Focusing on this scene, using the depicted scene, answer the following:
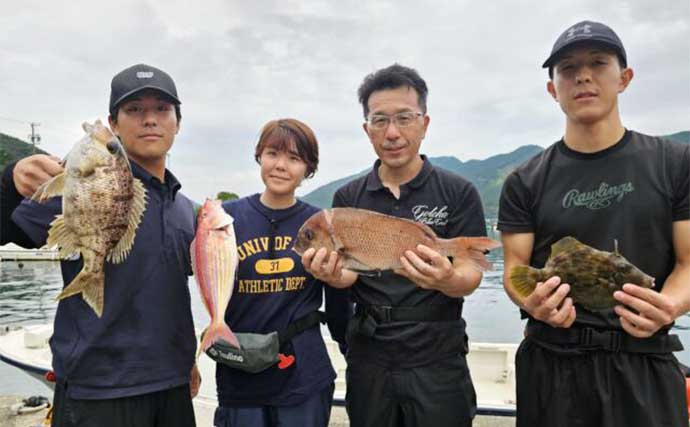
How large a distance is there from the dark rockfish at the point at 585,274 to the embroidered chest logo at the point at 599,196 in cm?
36

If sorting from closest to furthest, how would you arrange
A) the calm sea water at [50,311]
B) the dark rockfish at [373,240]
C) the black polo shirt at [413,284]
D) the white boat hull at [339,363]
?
the dark rockfish at [373,240]
the black polo shirt at [413,284]
the white boat hull at [339,363]
the calm sea water at [50,311]

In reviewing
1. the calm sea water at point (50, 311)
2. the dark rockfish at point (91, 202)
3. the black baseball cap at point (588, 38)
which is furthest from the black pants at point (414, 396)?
the calm sea water at point (50, 311)

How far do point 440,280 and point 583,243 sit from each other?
3.18 feet

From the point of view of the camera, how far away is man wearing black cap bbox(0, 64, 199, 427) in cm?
290

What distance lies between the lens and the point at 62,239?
2596 millimetres

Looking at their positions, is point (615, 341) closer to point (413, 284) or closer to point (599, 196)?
point (599, 196)

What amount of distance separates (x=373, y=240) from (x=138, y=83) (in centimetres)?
197

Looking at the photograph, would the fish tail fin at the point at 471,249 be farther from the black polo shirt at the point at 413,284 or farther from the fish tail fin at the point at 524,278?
the black polo shirt at the point at 413,284

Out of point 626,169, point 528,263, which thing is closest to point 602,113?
point 626,169

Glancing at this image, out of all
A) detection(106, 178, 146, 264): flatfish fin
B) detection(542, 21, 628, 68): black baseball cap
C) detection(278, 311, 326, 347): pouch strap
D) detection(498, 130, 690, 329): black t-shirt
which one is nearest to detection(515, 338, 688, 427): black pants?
detection(498, 130, 690, 329): black t-shirt

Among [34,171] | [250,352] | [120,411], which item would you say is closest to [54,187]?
[34,171]

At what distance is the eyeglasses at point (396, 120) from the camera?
3.49m

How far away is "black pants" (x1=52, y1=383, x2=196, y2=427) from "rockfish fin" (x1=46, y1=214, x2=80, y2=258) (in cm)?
100

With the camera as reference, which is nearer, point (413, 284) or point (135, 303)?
point (135, 303)
